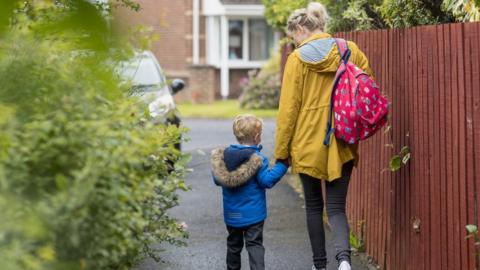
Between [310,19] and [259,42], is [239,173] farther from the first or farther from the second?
[259,42]

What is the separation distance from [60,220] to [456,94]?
272 cm

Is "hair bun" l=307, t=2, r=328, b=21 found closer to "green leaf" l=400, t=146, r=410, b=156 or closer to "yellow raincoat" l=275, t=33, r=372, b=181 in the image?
"yellow raincoat" l=275, t=33, r=372, b=181

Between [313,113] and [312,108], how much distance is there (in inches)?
1.2

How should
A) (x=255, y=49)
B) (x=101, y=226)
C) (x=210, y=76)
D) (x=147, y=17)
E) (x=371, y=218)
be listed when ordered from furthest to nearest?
1. (x=255, y=49)
2. (x=210, y=76)
3. (x=371, y=218)
4. (x=101, y=226)
5. (x=147, y=17)

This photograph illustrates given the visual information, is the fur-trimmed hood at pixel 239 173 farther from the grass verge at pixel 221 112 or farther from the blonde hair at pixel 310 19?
the grass verge at pixel 221 112

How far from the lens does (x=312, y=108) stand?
5.39m

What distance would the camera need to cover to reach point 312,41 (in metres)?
5.40

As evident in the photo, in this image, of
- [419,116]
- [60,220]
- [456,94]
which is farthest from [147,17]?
[419,116]

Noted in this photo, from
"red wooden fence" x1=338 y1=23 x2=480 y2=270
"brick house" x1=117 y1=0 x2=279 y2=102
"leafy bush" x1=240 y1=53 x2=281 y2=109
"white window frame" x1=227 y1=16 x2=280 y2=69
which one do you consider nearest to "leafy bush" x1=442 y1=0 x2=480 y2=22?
"red wooden fence" x1=338 y1=23 x2=480 y2=270

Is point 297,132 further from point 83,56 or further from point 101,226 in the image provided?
point 83,56

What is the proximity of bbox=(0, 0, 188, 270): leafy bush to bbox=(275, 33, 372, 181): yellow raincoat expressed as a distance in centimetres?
92

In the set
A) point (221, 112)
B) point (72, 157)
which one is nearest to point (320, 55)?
point (72, 157)

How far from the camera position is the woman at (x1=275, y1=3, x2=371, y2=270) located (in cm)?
534

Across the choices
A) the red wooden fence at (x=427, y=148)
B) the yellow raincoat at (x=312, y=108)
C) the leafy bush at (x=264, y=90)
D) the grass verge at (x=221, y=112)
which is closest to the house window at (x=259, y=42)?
the grass verge at (x=221, y=112)
